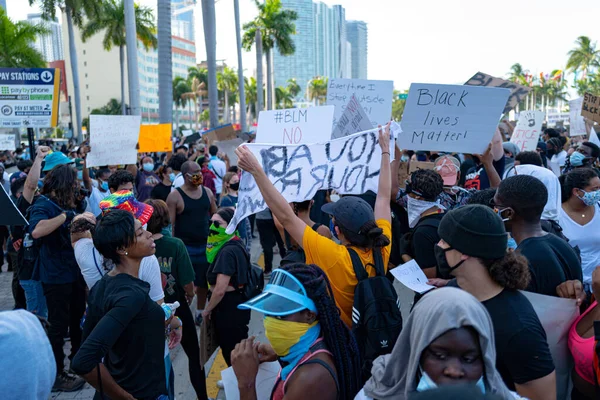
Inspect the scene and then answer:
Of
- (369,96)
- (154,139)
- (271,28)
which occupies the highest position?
(271,28)

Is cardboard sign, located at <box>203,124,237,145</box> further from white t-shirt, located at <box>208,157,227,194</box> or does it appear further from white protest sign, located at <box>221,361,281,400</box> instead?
white protest sign, located at <box>221,361,281,400</box>

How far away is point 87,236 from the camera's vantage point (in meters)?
4.17

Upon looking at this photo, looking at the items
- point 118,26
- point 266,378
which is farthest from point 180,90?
point 266,378

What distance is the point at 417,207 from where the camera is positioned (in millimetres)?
4254

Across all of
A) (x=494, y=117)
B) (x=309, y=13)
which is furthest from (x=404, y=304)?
(x=309, y=13)

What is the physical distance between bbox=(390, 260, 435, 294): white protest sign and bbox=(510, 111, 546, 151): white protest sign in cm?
674

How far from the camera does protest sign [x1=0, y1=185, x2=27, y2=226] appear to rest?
2.99 meters

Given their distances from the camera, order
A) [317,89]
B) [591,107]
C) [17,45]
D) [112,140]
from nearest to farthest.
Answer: [112,140] → [591,107] → [17,45] → [317,89]

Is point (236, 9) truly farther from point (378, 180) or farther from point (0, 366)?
point (0, 366)

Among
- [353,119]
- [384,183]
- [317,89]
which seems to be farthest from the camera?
[317,89]

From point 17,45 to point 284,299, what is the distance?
41.3 metres

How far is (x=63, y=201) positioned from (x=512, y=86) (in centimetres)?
606

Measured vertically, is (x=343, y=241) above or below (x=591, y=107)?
below

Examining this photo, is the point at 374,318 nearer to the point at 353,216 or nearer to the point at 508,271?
the point at 353,216
